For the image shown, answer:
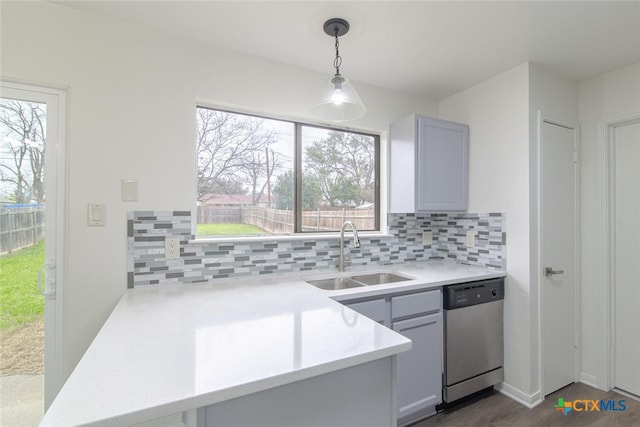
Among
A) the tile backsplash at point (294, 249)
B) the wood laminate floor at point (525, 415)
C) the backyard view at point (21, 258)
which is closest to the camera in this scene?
the backyard view at point (21, 258)

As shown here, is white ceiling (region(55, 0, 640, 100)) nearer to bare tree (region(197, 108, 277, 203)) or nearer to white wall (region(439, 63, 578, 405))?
white wall (region(439, 63, 578, 405))

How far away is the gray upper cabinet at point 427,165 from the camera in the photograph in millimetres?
2326

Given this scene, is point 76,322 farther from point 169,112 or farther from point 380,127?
point 380,127

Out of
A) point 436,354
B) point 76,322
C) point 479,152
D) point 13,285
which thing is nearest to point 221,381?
point 76,322

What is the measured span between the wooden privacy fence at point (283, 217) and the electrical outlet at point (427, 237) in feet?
1.73

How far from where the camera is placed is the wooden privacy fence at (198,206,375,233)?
6.74ft

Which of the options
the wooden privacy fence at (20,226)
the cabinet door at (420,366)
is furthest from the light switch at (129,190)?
the cabinet door at (420,366)

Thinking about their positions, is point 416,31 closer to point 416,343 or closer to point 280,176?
point 280,176

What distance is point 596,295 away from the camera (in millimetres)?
2312

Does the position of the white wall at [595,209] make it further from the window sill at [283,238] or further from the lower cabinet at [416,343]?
the window sill at [283,238]

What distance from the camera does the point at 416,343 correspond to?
187cm

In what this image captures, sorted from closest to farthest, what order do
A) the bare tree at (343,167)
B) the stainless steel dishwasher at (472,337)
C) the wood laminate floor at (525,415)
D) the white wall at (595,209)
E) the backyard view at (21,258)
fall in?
the backyard view at (21,258), the wood laminate floor at (525,415), the stainless steel dishwasher at (472,337), the white wall at (595,209), the bare tree at (343,167)

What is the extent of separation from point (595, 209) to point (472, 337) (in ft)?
A: 4.84

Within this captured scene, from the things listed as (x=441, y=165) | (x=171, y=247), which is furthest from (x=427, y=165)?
(x=171, y=247)
